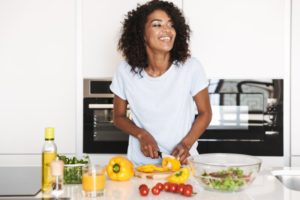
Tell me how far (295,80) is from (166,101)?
4.09 feet

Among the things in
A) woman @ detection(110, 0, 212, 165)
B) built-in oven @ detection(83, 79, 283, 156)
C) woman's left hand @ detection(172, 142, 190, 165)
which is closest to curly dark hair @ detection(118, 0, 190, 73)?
woman @ detection(110, 0, 212, 165)

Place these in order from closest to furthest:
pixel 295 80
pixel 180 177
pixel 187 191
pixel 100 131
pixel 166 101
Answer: pixel 187 191, pixel 180 177, pixel 166 101, pixel 295 80, pixel 100 131

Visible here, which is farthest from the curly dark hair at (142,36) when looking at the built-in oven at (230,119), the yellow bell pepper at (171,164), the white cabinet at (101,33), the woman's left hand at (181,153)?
the built-in oven at (230,119)

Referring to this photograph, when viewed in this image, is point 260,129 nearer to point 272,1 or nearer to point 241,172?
point 272,1

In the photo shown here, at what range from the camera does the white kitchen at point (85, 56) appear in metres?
3.11

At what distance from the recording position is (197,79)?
2.26 m

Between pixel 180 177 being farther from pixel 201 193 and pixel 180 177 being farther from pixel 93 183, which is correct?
pixel 93 183

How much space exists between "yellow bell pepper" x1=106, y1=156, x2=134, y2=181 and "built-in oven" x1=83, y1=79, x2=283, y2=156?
1402 mm

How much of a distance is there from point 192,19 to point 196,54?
0.79 ft

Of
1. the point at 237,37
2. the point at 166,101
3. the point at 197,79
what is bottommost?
the point at 166,101

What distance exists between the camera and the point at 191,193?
1.50 meters

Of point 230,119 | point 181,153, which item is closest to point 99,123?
point 230,119

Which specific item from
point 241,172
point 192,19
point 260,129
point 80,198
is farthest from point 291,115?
point 80,198

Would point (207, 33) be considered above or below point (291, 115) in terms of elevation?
above
